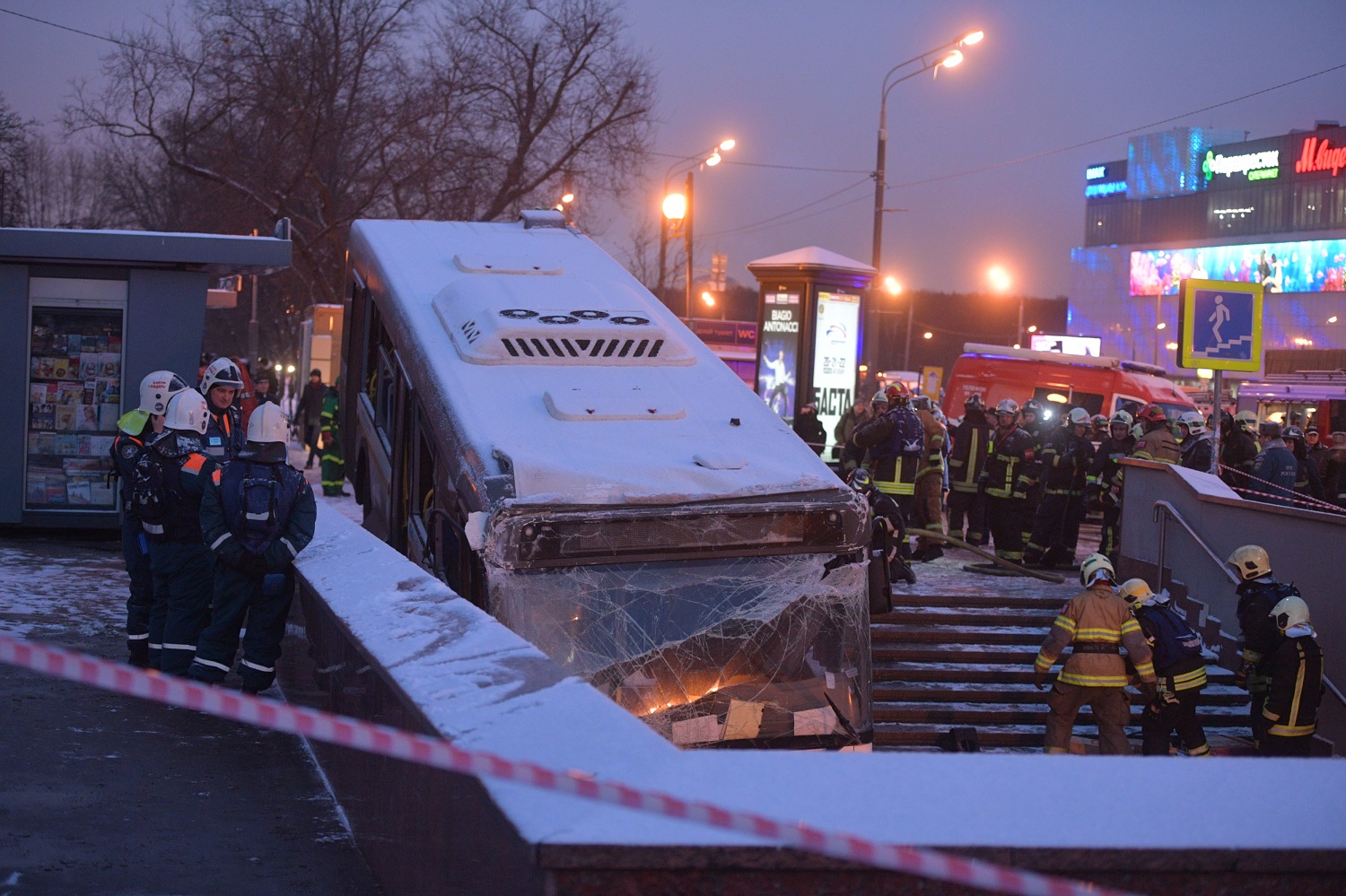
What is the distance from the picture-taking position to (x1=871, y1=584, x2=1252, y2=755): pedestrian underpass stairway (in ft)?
32.3

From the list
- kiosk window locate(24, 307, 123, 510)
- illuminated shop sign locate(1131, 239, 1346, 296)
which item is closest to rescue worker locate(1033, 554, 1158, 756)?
kiosk window locate(24, 307, 123, 510)

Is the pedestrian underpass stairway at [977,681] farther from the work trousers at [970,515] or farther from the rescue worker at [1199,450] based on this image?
→ the rescue worker at [1199,450]

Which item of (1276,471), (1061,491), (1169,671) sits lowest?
(1169,671)

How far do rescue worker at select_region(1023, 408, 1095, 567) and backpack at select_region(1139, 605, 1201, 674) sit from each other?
4809 mm

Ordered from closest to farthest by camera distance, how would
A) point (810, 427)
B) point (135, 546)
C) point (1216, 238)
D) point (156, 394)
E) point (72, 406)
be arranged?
point (135, 546) → point (156, 394) → point (72, 406) → point (810, 427) → point (1216, 238)

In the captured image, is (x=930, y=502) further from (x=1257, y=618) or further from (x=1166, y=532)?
(x=1257, y=618)

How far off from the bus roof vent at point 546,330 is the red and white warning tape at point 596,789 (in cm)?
436

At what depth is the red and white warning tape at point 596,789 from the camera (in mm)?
2449

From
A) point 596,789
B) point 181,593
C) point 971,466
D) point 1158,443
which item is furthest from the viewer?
point 971,466

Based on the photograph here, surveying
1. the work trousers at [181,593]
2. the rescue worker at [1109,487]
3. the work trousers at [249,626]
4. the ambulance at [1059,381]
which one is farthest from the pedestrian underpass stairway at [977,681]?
the ambulance at [1059,381]

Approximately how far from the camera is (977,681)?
35.1 ft

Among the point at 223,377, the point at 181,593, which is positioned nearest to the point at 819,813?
the point at 181,593

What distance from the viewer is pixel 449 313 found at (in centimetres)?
745

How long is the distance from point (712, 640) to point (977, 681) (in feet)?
17.4
